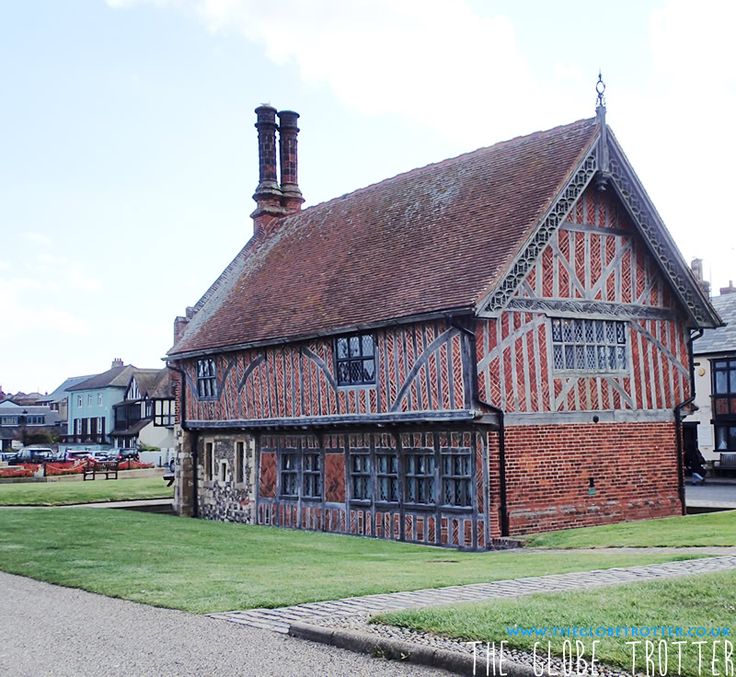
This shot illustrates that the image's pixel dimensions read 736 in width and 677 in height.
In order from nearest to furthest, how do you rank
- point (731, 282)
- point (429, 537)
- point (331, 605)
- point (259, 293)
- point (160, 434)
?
point (331, 605)
point (429, 537)
point (259, 293)
point (731, 282)
point (160, 434)

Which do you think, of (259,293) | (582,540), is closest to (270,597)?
(582,540)

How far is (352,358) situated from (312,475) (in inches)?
139

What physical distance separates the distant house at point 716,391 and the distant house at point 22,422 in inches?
3100

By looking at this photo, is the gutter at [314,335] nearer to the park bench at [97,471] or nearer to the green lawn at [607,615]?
the green lawn at [607,615]

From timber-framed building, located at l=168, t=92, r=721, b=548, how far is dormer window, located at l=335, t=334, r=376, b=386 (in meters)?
0.04

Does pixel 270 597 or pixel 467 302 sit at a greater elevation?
pixel 467 302

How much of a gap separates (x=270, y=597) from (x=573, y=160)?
41.2 feet

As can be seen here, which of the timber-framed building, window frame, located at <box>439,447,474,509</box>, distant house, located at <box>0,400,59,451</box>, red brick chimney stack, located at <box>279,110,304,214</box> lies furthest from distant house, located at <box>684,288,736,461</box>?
distant house, located at <box>0,400,59,451</box>

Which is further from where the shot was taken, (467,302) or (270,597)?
(467,302)

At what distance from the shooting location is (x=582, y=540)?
17.5 metres

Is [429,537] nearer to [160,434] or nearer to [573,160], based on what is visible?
[573,160]

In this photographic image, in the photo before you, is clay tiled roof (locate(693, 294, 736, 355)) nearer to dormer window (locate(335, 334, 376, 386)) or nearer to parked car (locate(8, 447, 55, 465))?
dormer window (locate(335, 334, 376, 386))

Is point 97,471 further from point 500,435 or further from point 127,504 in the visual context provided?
point 500,435

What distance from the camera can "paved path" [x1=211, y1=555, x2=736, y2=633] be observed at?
9.49m
